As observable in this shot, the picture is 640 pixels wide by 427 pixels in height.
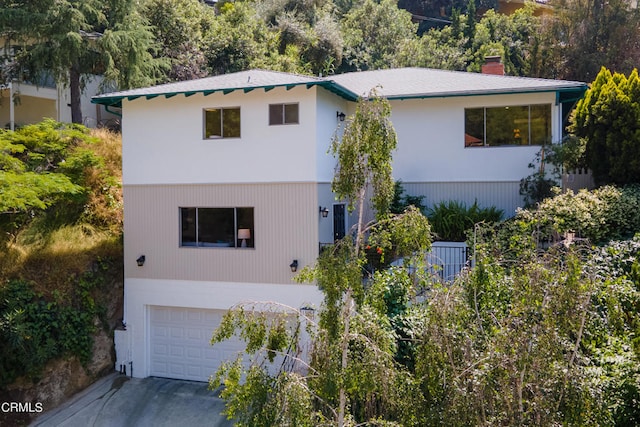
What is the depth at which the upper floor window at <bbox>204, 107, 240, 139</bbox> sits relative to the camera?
14.3 m

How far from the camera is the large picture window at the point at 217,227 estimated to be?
14.2m

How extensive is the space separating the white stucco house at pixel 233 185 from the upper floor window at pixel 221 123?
0.09 feet

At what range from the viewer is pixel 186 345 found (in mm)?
14820

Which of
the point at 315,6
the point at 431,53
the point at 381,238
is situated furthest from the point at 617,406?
the point at 315,6

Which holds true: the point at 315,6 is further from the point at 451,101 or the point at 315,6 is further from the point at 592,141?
the point at 592,141

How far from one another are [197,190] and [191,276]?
2191 millimetres

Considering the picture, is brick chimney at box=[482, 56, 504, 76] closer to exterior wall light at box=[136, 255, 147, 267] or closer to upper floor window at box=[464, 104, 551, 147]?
upper floor window at box=[464, 104, 551, 147]

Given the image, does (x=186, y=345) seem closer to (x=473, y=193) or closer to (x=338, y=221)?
(x=338, y=221)

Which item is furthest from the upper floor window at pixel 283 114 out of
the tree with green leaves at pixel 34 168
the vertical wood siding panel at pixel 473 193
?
the tree with green leaves at pixel 34 168

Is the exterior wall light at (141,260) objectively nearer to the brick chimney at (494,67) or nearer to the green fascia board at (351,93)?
the green fascia board at (351,93)

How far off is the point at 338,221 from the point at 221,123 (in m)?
4.04

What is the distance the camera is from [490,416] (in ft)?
18.1

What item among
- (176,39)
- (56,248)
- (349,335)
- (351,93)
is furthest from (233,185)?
(176,39)

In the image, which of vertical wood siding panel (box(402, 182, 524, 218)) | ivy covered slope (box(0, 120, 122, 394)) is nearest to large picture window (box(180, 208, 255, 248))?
ivy covered slope (box(0, 120, 122, 394))
